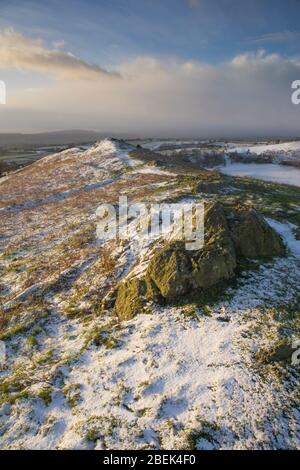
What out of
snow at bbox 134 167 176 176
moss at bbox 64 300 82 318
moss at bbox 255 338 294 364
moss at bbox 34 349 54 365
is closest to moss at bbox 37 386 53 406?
moss at bbox 34 349 54 365

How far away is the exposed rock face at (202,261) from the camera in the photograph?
1193 cm

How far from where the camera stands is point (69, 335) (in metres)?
11.7

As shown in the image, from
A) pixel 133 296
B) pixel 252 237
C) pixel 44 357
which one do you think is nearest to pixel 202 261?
pixel 133 296

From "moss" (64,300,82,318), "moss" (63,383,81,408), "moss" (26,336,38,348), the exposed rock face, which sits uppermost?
the exposed rock face

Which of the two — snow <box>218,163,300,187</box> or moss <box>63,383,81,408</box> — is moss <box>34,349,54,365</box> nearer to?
moss <box>63,383,81,408</box>

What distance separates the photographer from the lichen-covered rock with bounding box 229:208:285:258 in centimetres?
1378

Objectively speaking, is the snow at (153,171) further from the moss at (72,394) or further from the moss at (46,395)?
the moss at (46,395)

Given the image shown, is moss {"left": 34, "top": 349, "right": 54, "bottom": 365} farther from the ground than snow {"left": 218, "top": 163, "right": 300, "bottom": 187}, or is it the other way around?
snow {"left": 218, "top": 163, "right": 300, "bottom": 187}

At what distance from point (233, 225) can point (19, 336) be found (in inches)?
385

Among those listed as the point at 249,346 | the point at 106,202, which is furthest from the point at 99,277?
the point at 106,202

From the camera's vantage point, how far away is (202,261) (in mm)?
12125

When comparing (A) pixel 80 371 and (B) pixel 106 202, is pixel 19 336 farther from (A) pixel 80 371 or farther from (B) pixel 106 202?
(B) pixel 106 202

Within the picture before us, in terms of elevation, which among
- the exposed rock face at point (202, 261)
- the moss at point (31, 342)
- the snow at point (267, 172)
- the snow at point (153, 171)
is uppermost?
the snow at point (153, 171)

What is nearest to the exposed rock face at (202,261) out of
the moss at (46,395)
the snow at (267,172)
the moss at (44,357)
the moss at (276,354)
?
the moss at (44,357)
